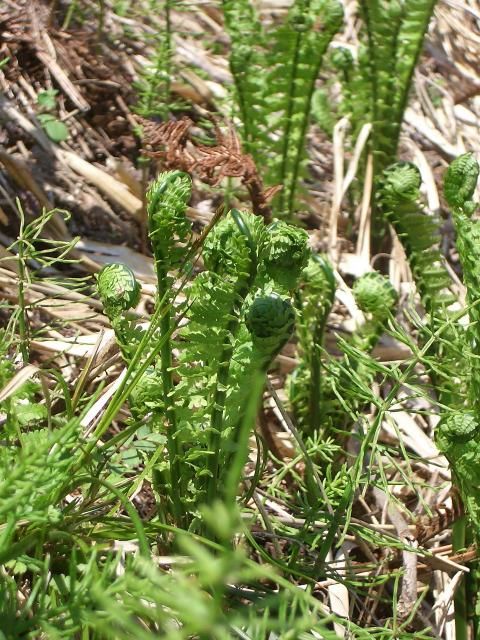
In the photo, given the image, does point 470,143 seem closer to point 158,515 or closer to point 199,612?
point 158,515

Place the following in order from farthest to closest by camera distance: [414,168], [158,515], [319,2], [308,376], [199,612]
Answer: [319,2], [414,168], [308,376], [158,515], [199,612]

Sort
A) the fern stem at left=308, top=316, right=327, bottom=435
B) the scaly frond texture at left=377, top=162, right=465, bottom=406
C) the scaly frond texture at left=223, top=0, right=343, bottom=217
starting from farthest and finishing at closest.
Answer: the scaly frond texture at left=223, top=0, right=343, bottom=217 → the scaly frond texture at left=377, top=162, right=465, bottom=406 → the fern stem at left=308, top=316, right=327, bottom=435

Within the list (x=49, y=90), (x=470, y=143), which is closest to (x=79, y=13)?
(x=49, y=90)

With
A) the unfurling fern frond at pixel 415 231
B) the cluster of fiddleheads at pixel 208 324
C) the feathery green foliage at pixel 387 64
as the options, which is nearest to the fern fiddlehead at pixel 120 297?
the cluster of fiddleheads at pixel 208 324

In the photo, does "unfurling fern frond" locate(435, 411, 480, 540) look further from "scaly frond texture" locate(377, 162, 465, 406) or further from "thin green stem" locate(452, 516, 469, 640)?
"scaly frond texture" locate(377, 162, 465, 406)

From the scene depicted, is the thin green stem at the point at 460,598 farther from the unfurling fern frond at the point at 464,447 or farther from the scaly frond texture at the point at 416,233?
the scaly frond texture at the point at 416,233

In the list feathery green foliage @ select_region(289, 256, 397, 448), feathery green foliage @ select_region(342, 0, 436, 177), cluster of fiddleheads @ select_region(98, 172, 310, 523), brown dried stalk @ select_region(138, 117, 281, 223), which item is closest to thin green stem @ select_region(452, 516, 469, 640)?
feathery green foliage @ select_region(289, 256, 397, 448)

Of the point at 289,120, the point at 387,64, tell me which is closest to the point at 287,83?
the point at 289,120

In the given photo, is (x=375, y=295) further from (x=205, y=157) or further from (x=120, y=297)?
(x=120, y=297)
